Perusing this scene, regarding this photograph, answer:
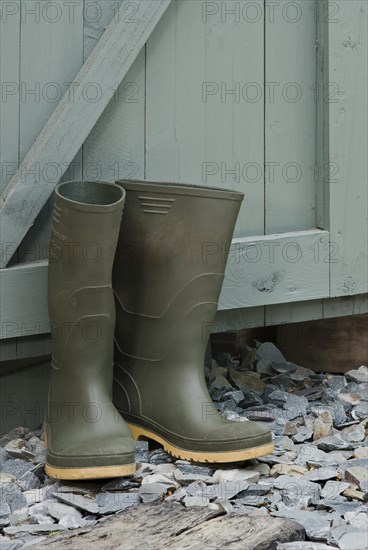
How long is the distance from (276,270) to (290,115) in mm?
402

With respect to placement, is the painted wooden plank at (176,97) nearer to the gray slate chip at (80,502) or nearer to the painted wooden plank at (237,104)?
the painted wooden plank at (237,104)

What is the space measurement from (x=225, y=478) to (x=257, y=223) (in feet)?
2.64

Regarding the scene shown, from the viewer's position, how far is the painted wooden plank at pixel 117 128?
7.67 feet

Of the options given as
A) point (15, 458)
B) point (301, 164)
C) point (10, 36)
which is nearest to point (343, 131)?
point (301, 164)

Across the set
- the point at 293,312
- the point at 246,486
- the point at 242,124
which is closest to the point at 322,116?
the point at 242,124

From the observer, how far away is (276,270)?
2629mm

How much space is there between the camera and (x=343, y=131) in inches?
106

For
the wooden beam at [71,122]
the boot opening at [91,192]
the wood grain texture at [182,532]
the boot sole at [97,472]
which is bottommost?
the wood grain texture at [182,532]

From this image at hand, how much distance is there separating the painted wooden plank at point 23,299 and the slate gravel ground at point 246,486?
0.82ft

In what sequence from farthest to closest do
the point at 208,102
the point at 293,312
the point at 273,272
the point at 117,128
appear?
1. the point at 293,312
2. the point at 273,272
3. the point at 208,102
4. the point at 117,128

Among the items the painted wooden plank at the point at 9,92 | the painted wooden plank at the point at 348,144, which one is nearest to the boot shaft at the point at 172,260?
the painted wooden plank at the point at 9,92

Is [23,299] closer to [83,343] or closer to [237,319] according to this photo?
[83,343]

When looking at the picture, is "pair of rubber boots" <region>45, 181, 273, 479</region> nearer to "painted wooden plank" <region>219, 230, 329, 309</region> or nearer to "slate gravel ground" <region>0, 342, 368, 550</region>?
"slate gravel ground" <region>0, 342, 368, 550</region>

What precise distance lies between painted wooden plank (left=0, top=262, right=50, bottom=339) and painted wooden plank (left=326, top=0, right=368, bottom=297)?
0.83m
